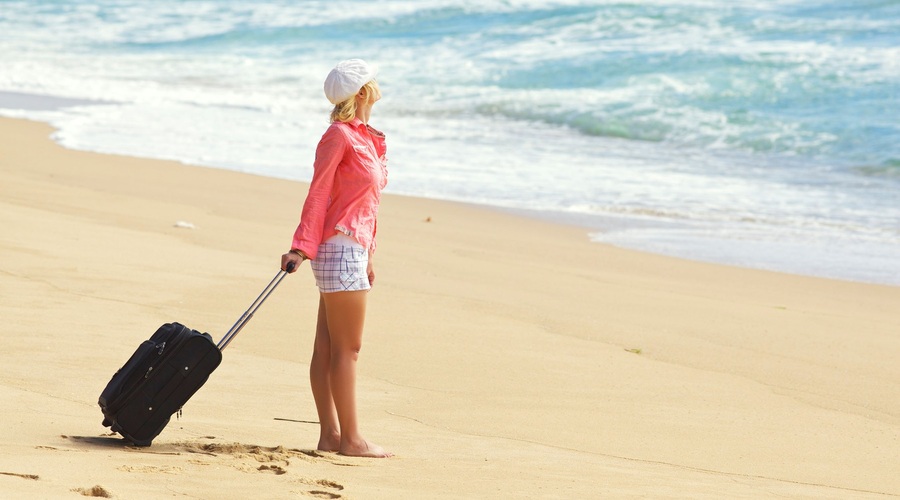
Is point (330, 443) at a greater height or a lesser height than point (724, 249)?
greater

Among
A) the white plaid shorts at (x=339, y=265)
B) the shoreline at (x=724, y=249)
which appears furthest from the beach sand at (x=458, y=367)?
the white plaid shorts at (x=339, y=265)

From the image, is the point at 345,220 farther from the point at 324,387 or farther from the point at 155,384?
the point at 155,384

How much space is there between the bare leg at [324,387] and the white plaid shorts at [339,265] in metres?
0.23

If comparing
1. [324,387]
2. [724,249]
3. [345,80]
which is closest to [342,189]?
[345,80]

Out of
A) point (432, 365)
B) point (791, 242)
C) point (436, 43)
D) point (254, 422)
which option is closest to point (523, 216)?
point (791, 242)

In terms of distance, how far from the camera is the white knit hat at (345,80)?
4074 millimetres

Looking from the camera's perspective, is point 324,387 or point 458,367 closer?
point 324,387

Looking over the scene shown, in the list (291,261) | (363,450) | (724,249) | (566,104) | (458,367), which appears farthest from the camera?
(566,104)

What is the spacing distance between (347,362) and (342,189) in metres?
0.66

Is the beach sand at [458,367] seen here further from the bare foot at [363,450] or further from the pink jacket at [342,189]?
the pink jacket at [342,189]

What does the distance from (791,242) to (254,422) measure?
7.03 metres

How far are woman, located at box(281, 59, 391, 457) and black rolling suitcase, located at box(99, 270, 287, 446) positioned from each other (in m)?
0.46

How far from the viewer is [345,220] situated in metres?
4.07

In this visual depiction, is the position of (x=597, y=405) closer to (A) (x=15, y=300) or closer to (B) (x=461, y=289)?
(B) (x=461, y=289)
